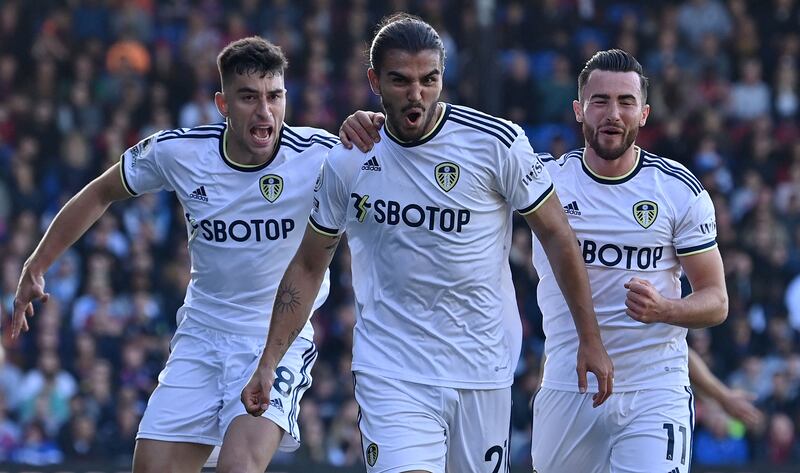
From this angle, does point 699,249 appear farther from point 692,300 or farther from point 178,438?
point 178,438

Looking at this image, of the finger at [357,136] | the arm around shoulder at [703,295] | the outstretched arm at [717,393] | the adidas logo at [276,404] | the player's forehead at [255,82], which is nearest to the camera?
the arm around shoulder at [703,295]

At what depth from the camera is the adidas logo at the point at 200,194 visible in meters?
7.79

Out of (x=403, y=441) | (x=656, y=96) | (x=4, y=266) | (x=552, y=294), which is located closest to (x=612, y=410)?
(x=552, y=294)

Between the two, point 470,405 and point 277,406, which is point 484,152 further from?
point 277,406

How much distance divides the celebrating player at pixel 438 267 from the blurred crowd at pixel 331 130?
680 centimetres

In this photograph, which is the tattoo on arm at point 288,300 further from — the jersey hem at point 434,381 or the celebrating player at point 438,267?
the jersey hem at point 434,381

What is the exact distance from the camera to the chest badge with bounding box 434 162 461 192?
6.66 m

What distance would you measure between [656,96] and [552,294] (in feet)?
34.5

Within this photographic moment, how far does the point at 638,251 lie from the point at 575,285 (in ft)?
2.25

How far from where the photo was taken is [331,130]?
16.5 meters

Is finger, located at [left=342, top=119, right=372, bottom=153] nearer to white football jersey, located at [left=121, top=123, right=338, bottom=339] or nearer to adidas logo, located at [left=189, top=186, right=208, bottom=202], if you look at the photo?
white football jersey, located at [left=121, top=123, right=338, bottom=339]

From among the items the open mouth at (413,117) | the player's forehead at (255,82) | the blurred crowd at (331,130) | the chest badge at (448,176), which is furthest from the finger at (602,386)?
the blurred crowd at (331,130)

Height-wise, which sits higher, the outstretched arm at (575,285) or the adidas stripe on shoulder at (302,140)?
the adidas stripe on shoulder at (302,140)

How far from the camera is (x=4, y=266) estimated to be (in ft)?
49.4
